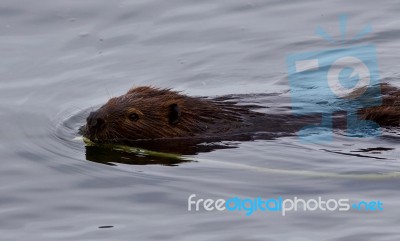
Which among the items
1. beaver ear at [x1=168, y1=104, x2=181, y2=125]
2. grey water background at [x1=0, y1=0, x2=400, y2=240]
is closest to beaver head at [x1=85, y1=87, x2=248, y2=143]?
beaver ear at [x1=168, y1=104, x2=181, y2=125]

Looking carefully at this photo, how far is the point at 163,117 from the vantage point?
10.3 metres

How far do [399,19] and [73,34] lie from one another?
154 inches

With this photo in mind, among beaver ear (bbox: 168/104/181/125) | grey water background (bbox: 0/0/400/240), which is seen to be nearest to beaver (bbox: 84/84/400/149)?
beaver ear (bbox: 168/104/181/125)

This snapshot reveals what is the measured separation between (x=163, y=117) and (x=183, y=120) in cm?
19

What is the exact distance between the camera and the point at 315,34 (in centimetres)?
1359

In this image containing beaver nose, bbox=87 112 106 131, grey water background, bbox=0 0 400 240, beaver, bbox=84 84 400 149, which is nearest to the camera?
grey water background, bbox=0 0 400 240

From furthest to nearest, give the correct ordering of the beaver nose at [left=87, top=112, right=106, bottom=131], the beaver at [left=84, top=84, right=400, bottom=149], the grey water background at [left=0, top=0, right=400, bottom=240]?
the beaver at [left=84, top=84, right=400, bottom=149] → the beaver nose at [left=87, top=112, right=106, bottom=131] → the grey water background at [left=0, top=0, right=400, bottom=240]

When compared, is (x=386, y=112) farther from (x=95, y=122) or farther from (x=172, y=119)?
(x=95, y=122)

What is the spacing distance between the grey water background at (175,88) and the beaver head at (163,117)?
316 millimetres

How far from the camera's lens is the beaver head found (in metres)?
10.2

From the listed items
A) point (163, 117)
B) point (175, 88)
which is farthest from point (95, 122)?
point (175, 88)

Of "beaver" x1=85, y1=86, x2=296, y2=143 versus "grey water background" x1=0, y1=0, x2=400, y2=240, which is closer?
"grey water background" x1=0, y1=0, x2=400, y2=240

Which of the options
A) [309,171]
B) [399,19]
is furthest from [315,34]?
[309,171]

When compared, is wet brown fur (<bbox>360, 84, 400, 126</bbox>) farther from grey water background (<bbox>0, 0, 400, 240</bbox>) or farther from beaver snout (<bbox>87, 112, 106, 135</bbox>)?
beaver snout (<bbox>87, 112, 106, 135</bbox>)
